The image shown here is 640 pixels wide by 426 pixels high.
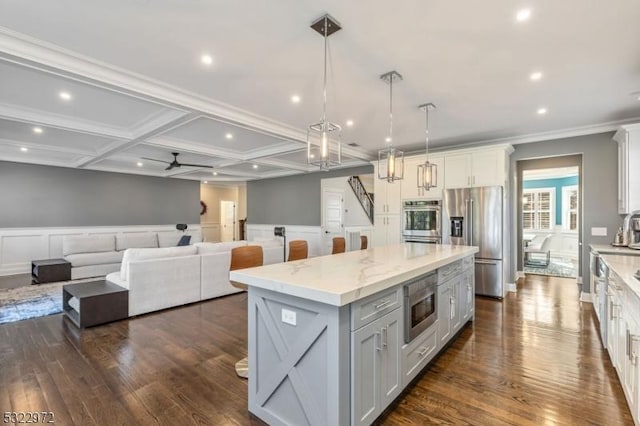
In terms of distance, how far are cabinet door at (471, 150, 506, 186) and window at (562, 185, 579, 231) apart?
586cm

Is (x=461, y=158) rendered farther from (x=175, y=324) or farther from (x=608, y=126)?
(x=175, y=324)

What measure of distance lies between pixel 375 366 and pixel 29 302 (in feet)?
18.1

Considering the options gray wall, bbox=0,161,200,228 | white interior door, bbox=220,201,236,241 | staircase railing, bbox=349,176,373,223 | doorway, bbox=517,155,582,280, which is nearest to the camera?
gray wall, bbox=0,161,200,228

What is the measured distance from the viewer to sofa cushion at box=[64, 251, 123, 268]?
6430mm

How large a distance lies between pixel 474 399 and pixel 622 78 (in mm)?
3503

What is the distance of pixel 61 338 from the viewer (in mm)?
3311

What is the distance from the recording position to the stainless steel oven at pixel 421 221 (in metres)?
5.57

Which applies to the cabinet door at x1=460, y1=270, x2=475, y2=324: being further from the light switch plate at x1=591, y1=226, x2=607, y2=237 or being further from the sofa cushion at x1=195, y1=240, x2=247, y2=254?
the sofa cushion at x1=195, y1=240, x2=247, y2=254

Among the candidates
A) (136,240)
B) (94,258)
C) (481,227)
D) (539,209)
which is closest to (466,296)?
(481,227)

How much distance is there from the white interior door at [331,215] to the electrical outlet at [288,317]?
6.70 meters

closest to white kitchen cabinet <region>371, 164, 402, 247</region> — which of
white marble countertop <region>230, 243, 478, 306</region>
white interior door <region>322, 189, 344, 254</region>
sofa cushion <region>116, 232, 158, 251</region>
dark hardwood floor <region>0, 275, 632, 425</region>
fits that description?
white interior door <region>322, 189, 344, 254</region>

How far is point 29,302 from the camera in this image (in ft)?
15.2

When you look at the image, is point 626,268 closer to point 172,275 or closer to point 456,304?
point 456,304

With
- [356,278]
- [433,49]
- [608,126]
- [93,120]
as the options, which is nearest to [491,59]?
[433,49]
